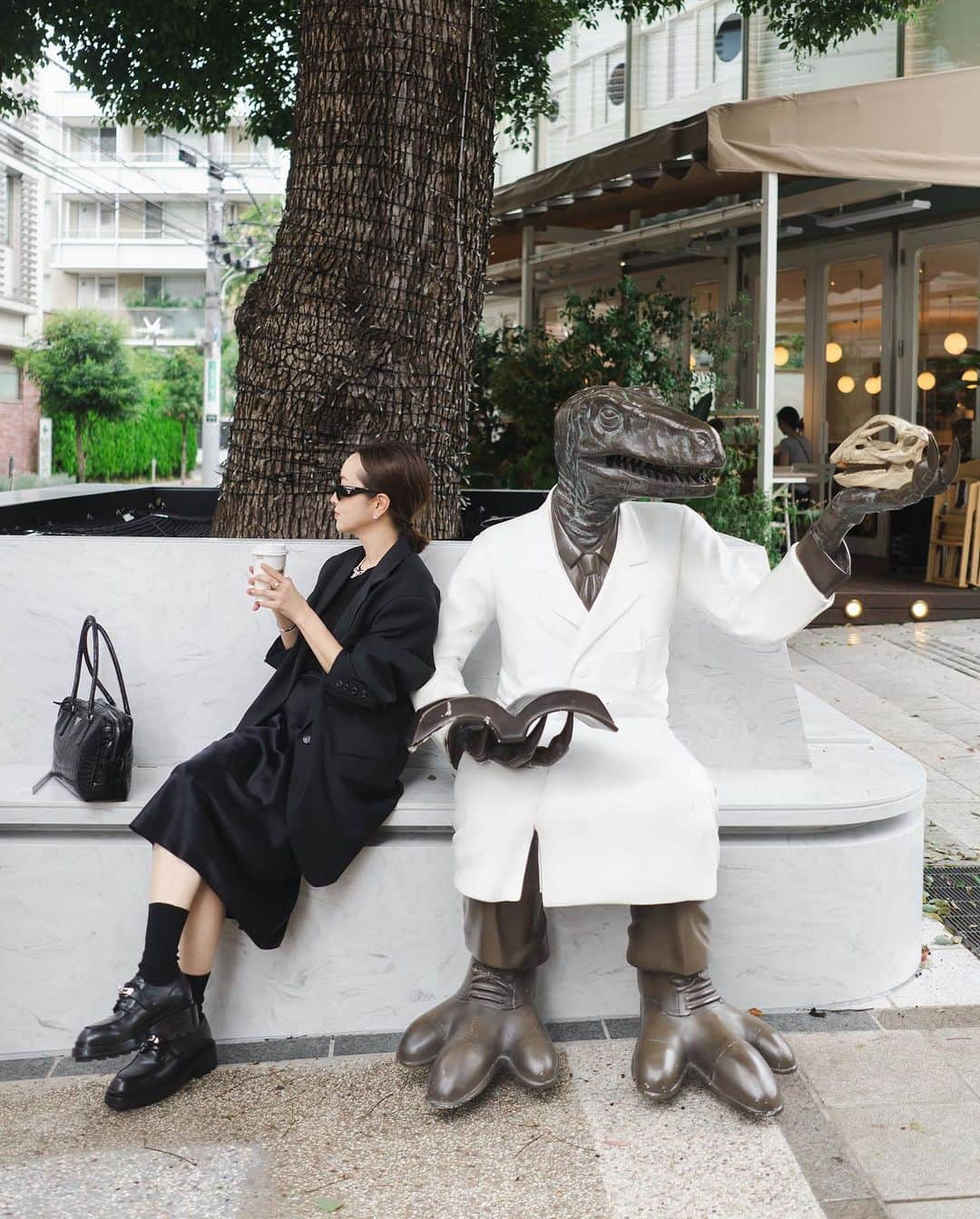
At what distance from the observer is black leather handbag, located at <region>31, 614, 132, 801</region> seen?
3.19m

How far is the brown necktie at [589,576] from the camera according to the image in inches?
127

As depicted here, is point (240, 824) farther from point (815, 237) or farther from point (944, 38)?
point (815, 237)

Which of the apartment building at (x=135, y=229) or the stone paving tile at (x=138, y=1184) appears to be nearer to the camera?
the stone paving tile at (x=138, y=1184)

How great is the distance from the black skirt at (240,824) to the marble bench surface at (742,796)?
0.85 ft

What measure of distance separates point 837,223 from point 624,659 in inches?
380

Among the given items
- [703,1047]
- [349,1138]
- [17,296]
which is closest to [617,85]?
[703,1047]

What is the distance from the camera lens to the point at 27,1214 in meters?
2.52

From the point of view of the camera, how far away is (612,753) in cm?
307

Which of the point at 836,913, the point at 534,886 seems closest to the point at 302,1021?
the point at 534,886

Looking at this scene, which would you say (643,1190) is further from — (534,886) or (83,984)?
(83,984)

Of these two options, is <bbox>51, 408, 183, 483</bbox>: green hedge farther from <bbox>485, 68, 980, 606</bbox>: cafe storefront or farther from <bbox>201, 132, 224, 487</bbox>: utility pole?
<bbox>485, 68, 980, 606</bbox>: cafe storefront

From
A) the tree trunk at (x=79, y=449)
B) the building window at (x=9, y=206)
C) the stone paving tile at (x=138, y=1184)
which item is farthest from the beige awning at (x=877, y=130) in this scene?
the building window at (x=9, y=206)

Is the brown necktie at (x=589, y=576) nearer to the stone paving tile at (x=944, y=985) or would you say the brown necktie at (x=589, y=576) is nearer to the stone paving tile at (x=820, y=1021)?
the stone paving tile at (x=820, y=1021)

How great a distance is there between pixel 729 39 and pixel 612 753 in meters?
12.0
